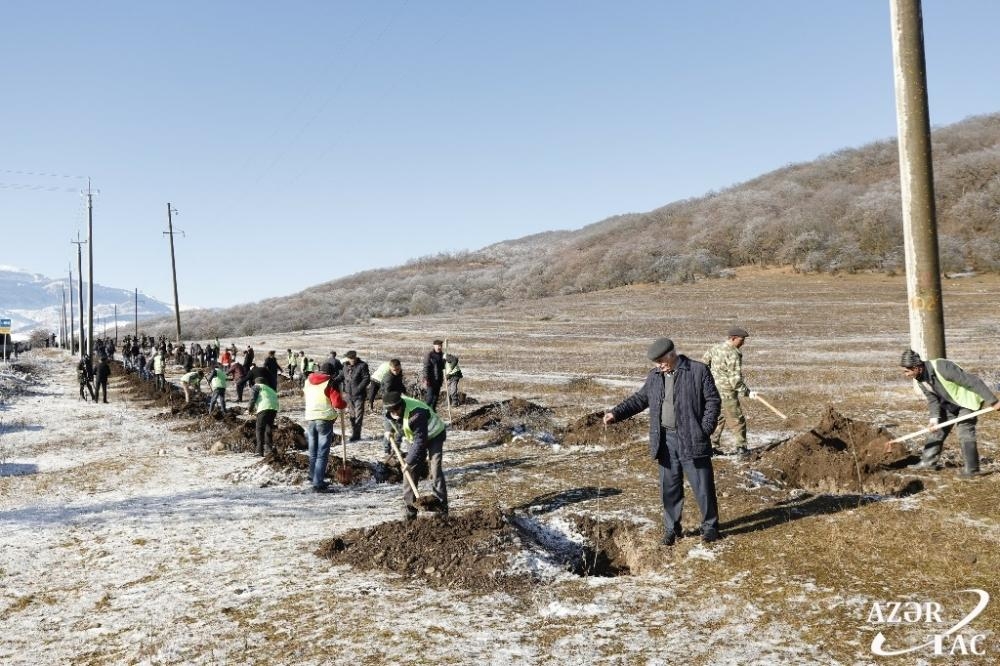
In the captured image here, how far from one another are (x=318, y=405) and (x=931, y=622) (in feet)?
27.4

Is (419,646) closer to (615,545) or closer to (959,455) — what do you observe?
(615,545)

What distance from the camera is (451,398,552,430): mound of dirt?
1625cm

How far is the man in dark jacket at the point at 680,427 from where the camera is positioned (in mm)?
6668

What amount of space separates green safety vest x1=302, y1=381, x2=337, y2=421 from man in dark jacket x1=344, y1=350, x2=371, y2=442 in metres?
4.73

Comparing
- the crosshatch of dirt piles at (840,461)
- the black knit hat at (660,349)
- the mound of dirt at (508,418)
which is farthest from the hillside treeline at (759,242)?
the black knit hat at (660,349)

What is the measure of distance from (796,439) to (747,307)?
34851mm

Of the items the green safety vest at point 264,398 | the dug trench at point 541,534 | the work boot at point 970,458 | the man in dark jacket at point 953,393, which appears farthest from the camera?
the green safety vest at point 264,398

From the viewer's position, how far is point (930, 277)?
11.2 m

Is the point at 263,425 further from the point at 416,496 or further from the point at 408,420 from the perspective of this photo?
the point at 416,496

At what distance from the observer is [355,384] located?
51.8ft

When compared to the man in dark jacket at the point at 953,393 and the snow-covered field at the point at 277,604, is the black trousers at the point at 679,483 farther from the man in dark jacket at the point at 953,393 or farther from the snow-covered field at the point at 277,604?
the man in dark jacket at the point at 953,393

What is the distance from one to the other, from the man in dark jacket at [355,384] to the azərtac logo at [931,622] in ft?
39.5

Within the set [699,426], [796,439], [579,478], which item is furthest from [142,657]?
[796,439]

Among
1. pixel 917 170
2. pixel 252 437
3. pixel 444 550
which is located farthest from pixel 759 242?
pixel 444 550
